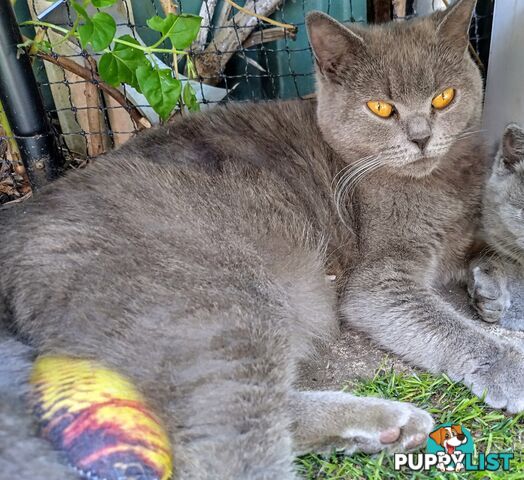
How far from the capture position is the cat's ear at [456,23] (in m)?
1.79

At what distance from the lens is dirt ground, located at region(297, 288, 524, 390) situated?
5.82 ft

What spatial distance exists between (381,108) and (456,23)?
346 mm

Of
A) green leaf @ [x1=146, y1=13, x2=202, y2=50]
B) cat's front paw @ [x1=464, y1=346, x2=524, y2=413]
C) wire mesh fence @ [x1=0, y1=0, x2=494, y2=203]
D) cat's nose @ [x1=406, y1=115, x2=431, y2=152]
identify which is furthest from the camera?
wire mesh fence @ [x1=0, y1=0, x2=494, y2=203]

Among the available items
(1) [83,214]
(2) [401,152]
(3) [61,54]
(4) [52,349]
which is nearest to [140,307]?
(4) [52,349]

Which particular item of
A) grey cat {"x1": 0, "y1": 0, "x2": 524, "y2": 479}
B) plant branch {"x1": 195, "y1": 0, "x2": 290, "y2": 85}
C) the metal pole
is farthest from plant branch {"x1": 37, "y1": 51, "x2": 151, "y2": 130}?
grey cat {"x1": 0, "y1": 0, "x2": 524, "y2": 479}

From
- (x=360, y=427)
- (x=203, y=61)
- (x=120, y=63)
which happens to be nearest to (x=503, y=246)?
(x=360, y=427)

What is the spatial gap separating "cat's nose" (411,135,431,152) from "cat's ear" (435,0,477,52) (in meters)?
0.33

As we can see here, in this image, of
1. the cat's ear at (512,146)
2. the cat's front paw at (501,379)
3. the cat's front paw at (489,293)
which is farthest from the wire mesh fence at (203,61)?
the cat's front paw at (501,379)

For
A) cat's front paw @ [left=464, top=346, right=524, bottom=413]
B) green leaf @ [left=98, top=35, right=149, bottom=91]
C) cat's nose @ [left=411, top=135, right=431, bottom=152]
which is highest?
green leaf @ [left=98, top=35, right=149, bottom=91]

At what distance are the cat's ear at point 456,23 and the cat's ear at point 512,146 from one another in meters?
0.31

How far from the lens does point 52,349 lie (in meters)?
1.35

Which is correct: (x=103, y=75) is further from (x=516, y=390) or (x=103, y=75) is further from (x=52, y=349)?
(x=516, y=390)

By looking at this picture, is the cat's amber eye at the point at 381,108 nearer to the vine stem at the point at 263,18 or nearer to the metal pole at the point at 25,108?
the vine stem at the point at 263,18

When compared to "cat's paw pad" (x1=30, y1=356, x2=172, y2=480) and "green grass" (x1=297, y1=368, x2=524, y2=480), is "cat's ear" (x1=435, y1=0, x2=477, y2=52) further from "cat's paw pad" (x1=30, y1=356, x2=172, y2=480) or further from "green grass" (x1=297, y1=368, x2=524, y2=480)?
"cat's paw pad" (x1=30, y1=356, x2=172, y2=480)
